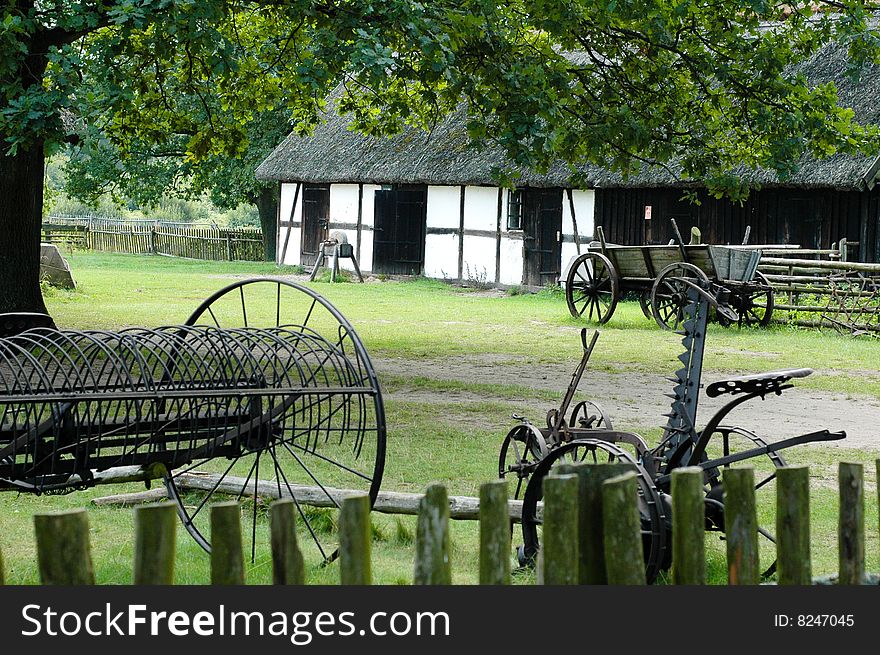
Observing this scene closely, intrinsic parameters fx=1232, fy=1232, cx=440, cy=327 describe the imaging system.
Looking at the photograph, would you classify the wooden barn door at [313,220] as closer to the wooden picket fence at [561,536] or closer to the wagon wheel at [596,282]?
the wagon wheel at [596,282]

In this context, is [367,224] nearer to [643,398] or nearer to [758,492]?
[643,398]

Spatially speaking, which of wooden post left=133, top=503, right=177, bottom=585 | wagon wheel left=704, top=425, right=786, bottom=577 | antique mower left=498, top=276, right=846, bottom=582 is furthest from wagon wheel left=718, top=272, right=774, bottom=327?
wooden post left=133, top=503, right=177, bottom=585

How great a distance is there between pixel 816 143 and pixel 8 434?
32.3 feet

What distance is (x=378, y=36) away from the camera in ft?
32.7

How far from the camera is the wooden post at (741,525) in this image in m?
2.87

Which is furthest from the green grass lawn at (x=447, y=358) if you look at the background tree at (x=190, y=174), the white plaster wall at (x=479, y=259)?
the background tree at (x=190, y=174)

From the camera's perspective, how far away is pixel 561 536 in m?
2.72

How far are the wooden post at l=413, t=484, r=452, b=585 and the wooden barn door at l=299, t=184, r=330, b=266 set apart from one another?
28479mm

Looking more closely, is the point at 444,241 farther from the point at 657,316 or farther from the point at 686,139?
the point at 686,139

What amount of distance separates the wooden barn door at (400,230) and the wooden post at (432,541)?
2596 cm

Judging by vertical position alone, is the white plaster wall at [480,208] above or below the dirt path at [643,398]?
above

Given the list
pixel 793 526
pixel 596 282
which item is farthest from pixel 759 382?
pixel 596 282

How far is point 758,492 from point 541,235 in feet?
62.6

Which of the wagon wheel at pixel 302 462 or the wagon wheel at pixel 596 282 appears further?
the wagon wheel at pixel 596 282
